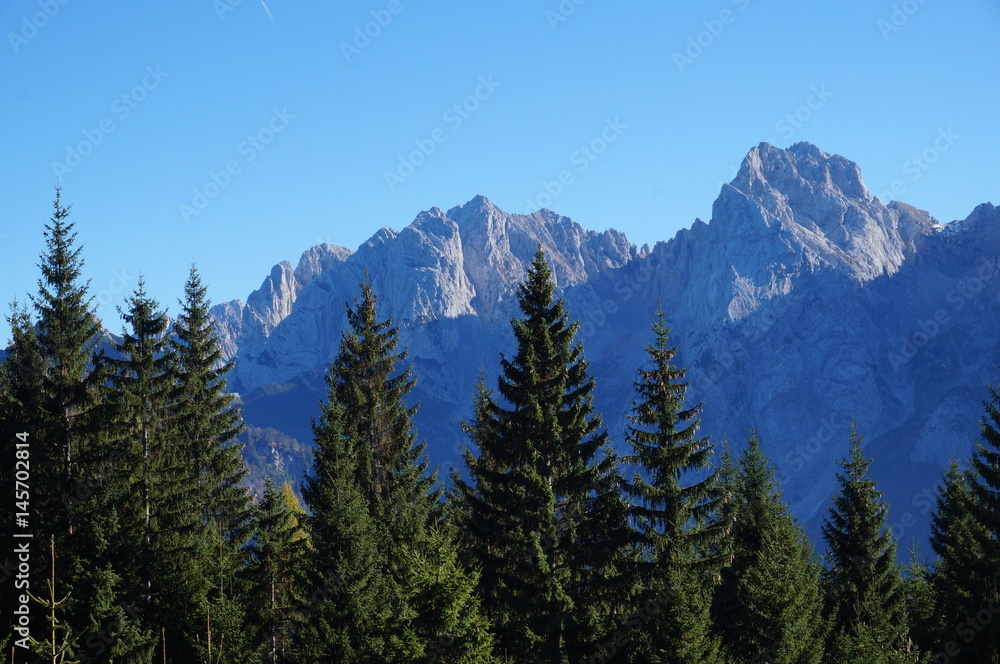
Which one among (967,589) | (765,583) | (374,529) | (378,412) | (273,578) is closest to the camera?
(765,583)

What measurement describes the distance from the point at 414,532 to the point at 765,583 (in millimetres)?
11619

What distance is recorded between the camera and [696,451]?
28875mm

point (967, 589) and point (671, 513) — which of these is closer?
point (671, 513)

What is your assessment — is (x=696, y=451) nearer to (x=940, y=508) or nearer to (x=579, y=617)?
(x=579, y=617)

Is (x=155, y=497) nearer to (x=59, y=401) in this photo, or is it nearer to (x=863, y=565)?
(x=59, y=401)

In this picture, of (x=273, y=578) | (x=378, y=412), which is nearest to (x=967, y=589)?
(x=378, y=412)

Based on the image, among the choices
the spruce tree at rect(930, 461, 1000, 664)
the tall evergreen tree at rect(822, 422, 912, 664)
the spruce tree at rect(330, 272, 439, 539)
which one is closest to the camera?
the spruce tree at rect(930, 461, 1000, 664)

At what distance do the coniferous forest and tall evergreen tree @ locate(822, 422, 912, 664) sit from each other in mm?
92

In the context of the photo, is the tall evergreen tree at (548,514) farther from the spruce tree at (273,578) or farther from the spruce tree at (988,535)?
the spruce tree at (988,535)

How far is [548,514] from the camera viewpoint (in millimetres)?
28609

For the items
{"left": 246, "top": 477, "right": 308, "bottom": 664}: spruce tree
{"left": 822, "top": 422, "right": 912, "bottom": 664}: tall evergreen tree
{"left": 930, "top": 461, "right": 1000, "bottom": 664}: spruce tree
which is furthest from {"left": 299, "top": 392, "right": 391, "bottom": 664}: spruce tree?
{"left": 930, "top": 461, "right": 1000, "bottom": 664}: spruce tree

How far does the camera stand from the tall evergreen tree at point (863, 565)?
3344cm

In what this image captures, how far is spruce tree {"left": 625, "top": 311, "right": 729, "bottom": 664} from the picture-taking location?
27047mm

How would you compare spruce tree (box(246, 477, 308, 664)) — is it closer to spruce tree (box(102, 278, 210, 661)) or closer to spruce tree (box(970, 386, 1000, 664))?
spruce tree (box(102, 278, 210, 661))
